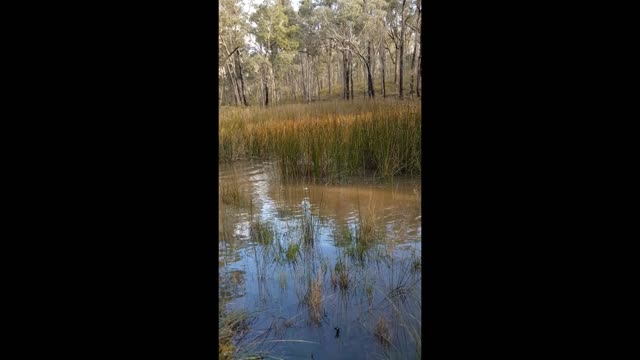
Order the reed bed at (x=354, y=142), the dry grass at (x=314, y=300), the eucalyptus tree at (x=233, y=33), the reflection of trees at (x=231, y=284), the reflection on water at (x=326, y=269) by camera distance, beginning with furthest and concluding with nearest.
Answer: the eucalyptus tree at (x=233, y=33), the reed bed at (x=354, y=142), the reflection of trees at (x=231, y=284), the dry grass at (x=314, y=300), the reflection on water at (x=326, y=269)

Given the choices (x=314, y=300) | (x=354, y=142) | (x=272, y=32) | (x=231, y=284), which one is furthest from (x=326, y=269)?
(x=272, y=32)

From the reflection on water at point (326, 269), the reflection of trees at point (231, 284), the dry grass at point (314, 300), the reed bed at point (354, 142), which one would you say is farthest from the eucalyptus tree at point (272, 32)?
the dry grass at point (314, 300)

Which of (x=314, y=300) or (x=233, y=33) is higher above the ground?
(x=233, y=33)

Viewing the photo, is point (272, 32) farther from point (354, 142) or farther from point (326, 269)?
point (326, 269)

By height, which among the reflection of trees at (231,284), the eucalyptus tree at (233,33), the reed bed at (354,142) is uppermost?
the eucalyptus tree at (233,33)

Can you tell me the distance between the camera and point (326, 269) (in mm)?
2934

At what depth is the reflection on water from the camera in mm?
2238

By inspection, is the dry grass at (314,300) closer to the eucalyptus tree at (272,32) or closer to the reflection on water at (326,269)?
the reflection on water at (326,269)

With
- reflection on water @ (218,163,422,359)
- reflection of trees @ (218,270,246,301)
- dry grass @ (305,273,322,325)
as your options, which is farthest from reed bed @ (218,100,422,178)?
dry grass @ (305,273,322,325)

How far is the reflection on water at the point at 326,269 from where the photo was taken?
7.34 ft
